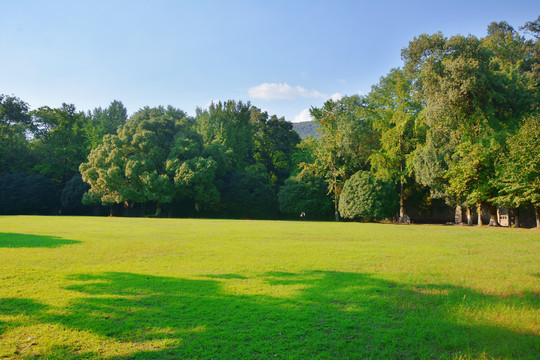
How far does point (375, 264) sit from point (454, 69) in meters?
21.4

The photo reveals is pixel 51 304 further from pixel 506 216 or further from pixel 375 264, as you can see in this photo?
pixel 506 216

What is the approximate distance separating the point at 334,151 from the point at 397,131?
8.43m

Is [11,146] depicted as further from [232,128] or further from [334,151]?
[334,151]

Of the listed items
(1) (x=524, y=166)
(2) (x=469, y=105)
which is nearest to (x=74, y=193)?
(2) (x=469, y=105)

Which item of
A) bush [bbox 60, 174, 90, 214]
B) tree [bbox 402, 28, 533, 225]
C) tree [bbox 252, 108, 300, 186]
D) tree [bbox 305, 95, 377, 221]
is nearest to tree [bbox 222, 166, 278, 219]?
tree [bbox 252, 108, 300, 186]

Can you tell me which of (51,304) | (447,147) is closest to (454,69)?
(447,147)

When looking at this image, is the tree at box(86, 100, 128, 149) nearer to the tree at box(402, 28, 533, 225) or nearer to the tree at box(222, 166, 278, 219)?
the tree at box(222, 166, 278, 219)

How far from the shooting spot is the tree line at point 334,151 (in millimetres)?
23953

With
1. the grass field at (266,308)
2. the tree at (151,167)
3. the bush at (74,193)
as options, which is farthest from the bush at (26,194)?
the grass field at (266,308)

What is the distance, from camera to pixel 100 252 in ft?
31.8

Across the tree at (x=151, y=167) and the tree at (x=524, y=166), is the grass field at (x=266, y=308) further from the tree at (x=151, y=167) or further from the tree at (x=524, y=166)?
the tree at (x=151, y=167)

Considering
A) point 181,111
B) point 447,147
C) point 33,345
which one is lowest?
point 33,345

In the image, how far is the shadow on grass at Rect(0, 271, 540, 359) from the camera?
3537 mm

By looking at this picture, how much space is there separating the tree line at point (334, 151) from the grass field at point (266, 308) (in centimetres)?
1884
